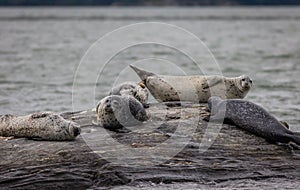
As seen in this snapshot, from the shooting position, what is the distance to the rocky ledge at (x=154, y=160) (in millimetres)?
8617

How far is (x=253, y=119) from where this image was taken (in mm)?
10305

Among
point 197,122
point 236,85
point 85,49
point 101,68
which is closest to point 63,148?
point 197,122

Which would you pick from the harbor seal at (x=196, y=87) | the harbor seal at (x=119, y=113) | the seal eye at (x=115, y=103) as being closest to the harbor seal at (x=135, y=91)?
the harbor seal at (x=196, y=87)

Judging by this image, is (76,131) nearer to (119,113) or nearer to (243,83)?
(119,113)

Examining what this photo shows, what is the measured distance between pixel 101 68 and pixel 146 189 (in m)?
21.5

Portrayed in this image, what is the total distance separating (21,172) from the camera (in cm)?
868

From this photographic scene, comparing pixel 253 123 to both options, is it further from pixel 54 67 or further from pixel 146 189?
pixel 54 67

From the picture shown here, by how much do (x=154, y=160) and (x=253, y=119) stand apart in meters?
1.99

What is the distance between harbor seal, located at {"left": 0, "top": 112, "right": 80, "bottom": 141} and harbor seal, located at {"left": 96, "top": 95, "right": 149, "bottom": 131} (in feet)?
1.98

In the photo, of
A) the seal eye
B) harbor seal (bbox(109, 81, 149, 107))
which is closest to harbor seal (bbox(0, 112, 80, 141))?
the seal eye

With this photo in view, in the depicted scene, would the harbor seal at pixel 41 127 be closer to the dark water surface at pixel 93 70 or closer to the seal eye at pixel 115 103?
the seal eye at pixel 115 103

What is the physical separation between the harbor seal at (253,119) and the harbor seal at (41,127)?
2260 millimetres

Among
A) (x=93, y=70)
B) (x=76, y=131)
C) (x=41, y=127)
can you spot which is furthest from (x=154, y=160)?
(x=93, y=70)

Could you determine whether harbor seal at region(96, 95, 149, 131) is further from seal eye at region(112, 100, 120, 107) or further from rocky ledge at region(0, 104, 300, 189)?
rocky ledge at region(0, 104, 300, 189)
